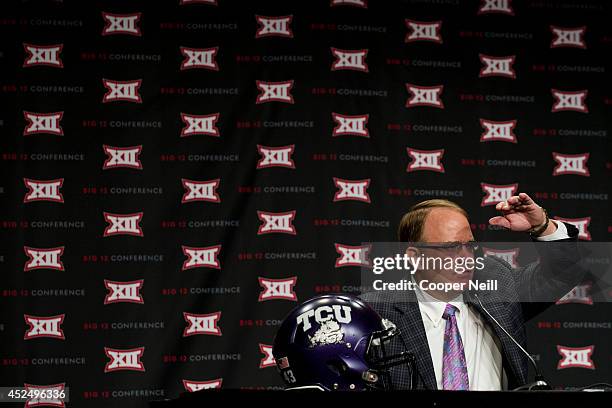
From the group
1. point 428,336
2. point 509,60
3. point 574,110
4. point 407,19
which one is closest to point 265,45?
point 407,19

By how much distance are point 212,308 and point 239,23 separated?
4.30 ft

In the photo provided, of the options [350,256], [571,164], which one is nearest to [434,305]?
[350,256]

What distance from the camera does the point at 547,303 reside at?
90.9 inches

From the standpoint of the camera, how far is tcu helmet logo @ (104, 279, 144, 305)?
130 inches

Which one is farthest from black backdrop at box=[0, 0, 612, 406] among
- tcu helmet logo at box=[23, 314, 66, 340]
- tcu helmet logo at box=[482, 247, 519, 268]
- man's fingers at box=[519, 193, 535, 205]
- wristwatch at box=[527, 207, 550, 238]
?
man's fingers at box=[519, 193, 535, 205]

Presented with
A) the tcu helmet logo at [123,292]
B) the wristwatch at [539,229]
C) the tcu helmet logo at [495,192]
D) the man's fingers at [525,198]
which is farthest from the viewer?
the tcu helmet logo at [495,192]

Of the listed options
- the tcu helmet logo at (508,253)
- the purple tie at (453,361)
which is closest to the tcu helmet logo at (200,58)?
the tcu helmet logo at (508,253)

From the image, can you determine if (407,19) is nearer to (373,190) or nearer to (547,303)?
(373,190)

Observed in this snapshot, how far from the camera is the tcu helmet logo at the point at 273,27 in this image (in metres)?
3.52

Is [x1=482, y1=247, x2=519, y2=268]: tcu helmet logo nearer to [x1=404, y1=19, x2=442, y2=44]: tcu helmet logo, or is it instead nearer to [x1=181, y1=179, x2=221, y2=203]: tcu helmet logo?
[x1=404, y1=19, x2=442, y2=44]: tcu helmet logo

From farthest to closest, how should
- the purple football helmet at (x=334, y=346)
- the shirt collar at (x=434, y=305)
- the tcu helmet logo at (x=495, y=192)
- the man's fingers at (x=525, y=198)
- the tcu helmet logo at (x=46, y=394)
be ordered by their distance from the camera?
the tcu helmet logo at (x=495, y=192) < the tcu helmet logo at (x=46, y=394) < the shirt collar at (x=434, y=305) < the man's fingers at (x=525, y=198) < the purple football helmet at (x=334, y=346)

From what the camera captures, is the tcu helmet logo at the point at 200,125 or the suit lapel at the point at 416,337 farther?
the tcu helmet logo at the point at 200,125

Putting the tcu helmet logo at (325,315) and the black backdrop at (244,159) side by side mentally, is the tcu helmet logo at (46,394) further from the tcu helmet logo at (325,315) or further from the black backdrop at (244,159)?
the tcu helmet logo at (325,315)

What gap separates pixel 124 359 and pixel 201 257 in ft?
1.78
